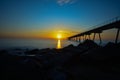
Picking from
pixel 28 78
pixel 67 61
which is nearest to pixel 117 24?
pixel 67 61

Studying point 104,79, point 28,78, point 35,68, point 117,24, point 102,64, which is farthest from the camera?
point 117,24

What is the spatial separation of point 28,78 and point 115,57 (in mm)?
9417

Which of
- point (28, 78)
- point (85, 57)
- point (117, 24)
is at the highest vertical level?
point (117, 24)

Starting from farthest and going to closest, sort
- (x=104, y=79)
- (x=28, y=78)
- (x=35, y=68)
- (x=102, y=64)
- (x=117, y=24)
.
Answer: (x=117, y=24), (x=35, y=68), (x=102, y=64), (x=28, y=78), (x=104, y=79)

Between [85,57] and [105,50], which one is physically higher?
[105,50]

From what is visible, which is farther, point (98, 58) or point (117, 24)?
point (117, 24)

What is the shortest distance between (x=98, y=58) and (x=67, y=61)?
3.57 meters

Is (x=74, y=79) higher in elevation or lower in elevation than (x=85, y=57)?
lower

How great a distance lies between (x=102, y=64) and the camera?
12.6 metres

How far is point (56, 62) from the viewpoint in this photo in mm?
14250

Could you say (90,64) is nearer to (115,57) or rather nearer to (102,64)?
(102,64)

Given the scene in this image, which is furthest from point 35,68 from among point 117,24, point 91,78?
point 117,24

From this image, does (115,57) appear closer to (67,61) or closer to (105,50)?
(105,50)

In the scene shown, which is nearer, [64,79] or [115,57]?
[64,79]
